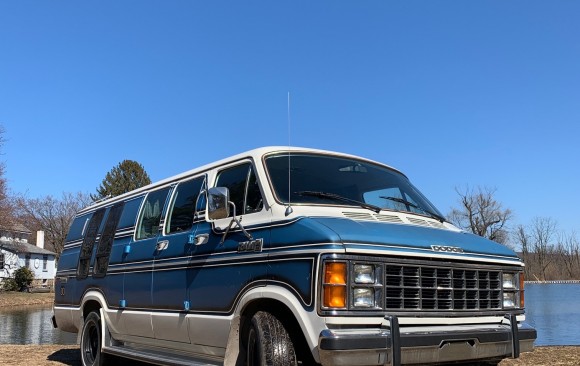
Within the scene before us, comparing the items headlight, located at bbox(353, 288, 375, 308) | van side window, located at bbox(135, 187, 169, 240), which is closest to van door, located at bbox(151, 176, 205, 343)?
van side window, located at bbox(135, 187, 169, 240)

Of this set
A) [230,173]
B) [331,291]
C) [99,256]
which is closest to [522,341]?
[331,291]

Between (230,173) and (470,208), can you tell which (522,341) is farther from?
(470,208)

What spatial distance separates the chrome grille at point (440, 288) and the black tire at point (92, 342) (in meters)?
4.80

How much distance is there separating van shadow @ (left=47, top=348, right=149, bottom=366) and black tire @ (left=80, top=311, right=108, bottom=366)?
0.19 meters

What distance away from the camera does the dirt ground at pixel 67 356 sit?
7.96 m

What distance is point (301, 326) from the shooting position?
160 inches

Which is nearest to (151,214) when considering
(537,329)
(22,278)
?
(537,329)

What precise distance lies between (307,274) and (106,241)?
4.59m

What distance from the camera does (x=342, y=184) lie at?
552 centimetres

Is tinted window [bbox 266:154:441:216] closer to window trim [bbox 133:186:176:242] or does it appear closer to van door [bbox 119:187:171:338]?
window trim [bbox 133:186:176:242]

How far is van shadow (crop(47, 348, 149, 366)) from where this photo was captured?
317 inches

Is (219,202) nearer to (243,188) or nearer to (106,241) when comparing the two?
(243,188)

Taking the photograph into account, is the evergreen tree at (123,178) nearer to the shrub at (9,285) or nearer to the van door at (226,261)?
the shrub at (9,285)

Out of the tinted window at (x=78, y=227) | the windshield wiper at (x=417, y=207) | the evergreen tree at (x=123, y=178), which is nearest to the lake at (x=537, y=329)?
the tinted window at (x=78, y=227)
